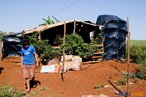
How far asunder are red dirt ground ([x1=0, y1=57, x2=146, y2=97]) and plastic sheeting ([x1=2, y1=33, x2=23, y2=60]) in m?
2.10

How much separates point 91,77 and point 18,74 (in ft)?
10.9

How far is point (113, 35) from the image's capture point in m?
17.3

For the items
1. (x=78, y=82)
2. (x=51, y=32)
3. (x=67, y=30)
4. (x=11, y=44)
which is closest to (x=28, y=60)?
(x=78, y=82)

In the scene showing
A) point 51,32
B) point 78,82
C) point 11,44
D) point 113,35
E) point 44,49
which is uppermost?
point 51,32

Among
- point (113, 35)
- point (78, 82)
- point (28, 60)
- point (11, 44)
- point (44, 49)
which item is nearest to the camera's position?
point (28, 60)

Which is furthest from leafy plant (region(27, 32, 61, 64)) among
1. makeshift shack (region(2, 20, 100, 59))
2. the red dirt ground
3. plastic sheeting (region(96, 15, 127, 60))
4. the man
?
the man

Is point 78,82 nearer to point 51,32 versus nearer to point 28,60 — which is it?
point 28,60

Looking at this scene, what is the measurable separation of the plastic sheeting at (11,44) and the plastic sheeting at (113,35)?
520 cm

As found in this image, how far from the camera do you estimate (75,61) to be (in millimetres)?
13688

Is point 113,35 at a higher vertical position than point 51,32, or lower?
lower

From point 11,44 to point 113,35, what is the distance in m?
6.15

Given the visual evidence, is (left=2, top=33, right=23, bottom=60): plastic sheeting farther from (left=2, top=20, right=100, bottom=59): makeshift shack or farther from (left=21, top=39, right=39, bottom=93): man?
(left=21, top=39, right=39, bottom=93): man

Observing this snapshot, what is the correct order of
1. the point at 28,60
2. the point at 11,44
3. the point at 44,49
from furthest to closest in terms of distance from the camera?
the point at 11,44 → the point at 44,49 → the point at 28,60

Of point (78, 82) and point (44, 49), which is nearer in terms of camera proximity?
point (78, 82)
